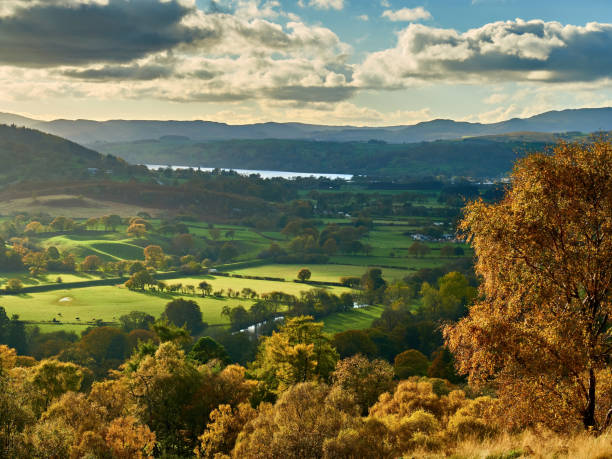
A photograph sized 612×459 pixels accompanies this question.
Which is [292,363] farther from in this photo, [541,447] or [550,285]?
[550,285]

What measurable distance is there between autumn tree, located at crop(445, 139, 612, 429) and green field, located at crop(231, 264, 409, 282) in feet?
410

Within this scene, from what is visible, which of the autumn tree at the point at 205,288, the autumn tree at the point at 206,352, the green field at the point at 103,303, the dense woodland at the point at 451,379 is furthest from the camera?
the autumn tree at the point at 205,288

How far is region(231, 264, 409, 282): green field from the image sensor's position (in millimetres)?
149375

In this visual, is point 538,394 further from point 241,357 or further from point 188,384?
point 241,357

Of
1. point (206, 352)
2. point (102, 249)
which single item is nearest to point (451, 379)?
point (206, 352)

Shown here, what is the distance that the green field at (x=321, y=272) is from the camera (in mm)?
149375

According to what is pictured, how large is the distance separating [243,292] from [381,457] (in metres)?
108

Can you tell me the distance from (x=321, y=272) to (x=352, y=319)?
52.0 metres

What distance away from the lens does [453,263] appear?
149 m

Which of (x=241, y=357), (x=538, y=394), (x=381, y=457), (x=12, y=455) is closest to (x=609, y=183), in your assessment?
(x=538, y=394)

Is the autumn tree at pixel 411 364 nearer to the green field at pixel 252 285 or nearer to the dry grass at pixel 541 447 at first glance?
the dry grass at pixel 541 447

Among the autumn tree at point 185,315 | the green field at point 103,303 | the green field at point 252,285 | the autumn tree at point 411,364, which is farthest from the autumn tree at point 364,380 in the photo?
the green field at point 252,285

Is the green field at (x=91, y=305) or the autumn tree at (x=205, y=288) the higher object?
the autumn tree at (x=205, y=288)

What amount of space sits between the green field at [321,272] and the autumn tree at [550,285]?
124825 millimetres
